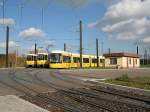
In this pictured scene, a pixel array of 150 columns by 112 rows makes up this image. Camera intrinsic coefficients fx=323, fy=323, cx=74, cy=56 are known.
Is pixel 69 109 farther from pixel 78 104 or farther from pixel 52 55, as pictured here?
pixel 52 55

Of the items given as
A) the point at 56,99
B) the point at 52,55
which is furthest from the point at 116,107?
the point at 52,55

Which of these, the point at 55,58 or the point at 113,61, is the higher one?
the point at 55,58

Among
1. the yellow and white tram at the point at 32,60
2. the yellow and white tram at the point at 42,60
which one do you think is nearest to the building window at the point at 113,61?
the yellow and white tram at the point at 32,60

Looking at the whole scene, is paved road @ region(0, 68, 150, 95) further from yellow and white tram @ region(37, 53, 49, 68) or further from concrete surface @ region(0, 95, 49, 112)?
yellow and white tram @ region(37, 53, 49, 68)

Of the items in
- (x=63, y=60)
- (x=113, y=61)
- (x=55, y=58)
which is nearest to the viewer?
(x=55, y=58)

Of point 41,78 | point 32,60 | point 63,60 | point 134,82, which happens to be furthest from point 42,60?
point 134,82

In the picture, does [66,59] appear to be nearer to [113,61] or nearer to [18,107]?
[113,61]

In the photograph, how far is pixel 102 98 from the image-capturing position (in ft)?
47.6

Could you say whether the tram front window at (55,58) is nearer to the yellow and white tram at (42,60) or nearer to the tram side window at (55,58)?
the tram side window at (55,58)

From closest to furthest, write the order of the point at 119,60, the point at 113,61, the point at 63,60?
1. the point at 63,60
2. the point at 119,60
3. the point at 113,61

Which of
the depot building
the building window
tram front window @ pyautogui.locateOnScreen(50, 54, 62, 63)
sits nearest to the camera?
tram front window @ pyautogui.locateOnScreen(50, 54, 62, 63)

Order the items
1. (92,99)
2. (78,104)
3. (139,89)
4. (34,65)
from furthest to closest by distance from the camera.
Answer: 1. (34,65)
2. (139,89)
3. (92,99)
4. (78,104)

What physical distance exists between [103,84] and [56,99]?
7117mm

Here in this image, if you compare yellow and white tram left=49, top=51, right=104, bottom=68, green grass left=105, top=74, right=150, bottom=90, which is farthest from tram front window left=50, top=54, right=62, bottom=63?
green grass left=105, top=74, right=150, bottom=90
